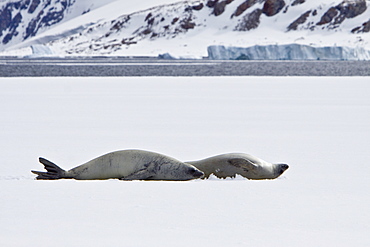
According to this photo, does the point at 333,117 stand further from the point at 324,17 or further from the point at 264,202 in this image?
the point at 324,17

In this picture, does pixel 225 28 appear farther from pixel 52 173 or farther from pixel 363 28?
pixel 52 173

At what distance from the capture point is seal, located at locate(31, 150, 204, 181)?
296 inches

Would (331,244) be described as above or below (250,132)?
below

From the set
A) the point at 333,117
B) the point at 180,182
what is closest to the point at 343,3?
the point at 333,117

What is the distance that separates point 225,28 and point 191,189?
142m

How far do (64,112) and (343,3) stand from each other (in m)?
132

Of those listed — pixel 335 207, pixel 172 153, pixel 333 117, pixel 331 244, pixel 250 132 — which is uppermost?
pixel 333 117

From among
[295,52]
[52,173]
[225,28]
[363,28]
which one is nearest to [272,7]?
[225,28]

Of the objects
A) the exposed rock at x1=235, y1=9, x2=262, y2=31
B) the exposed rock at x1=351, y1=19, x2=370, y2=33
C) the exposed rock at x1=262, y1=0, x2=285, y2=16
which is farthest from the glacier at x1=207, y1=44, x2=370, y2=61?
the exposed rock at x1=262, y1=0, x2=285, y2=16

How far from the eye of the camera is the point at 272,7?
15000 cm

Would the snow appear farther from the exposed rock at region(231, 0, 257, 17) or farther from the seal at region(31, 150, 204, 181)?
the exposed rock at region(231, 0, 257, 17)

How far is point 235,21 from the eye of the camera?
492 ft

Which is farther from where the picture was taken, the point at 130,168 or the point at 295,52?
the point at 295,52

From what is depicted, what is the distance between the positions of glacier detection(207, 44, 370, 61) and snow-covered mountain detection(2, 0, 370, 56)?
3539cm
